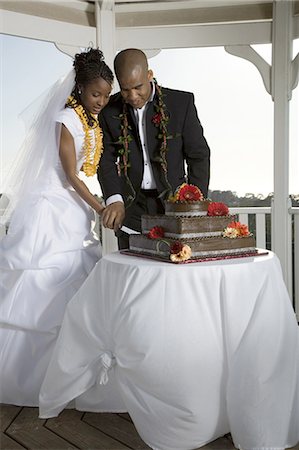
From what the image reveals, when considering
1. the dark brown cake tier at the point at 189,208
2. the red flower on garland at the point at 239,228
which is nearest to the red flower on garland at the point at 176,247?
the dark brown cake tier at the point at 189,208

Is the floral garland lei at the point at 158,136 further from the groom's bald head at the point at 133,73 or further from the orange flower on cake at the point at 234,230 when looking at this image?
the orange flower on cake at the point at 234,230

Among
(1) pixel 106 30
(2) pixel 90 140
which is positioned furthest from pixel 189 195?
(1) pixel 106 30

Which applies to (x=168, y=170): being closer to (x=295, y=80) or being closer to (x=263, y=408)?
(x=263, y=408)

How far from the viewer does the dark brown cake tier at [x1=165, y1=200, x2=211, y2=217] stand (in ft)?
7.38

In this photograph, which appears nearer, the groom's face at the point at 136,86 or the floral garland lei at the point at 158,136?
the groom's face at the point at 136,86

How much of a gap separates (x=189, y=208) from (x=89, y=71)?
0.83 metres

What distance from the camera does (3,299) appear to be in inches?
106

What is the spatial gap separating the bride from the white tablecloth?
0.58 metres

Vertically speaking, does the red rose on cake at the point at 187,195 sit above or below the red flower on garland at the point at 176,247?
above

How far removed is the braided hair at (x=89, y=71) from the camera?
258 centimetres

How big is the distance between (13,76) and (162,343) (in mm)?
3500

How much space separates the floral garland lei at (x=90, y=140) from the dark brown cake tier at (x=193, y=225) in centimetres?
57

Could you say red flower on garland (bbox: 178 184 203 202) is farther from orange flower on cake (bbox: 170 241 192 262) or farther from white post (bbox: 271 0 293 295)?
white post (bbox: 271 0 293 295)

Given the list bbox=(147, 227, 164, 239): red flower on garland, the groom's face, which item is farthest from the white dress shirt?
bbox=(147, 227, 164, 239): red flower on garland
